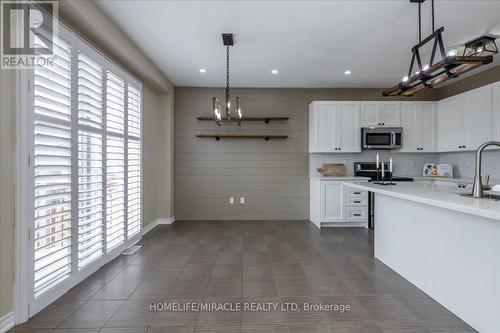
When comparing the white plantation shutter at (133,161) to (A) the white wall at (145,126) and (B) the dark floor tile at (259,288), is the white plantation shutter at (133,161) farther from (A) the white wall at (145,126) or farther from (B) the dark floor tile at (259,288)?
(B) the dark floor tile at (259,288)

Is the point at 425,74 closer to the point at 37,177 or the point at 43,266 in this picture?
the point at 37,177

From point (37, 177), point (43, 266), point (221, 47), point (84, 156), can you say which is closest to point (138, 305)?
point (43, 266)

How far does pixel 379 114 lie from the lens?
5496mm

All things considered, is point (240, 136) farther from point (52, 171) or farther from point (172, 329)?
point (172, 329)

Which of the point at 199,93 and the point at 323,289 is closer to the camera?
the point at 323,289

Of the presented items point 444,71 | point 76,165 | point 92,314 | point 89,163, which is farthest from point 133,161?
point 444,71

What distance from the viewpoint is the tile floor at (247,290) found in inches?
84.8

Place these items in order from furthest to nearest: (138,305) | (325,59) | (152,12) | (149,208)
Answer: (149,208) < (325,59) < (152,12) < (138,305)

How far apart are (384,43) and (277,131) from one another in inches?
105

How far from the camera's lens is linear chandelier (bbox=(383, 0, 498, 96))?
231 centimetres

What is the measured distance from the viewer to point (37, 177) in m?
2.25

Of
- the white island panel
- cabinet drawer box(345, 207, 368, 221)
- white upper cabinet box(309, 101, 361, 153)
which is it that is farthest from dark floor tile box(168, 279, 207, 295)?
white upper cabinet box(309, 101, 361, 153)

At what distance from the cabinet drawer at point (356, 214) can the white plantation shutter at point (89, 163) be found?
4.15 metres

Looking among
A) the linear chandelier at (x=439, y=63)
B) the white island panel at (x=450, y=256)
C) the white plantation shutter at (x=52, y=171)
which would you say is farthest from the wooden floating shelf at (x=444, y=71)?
the white plantation shutter at (x=52, y=171)
